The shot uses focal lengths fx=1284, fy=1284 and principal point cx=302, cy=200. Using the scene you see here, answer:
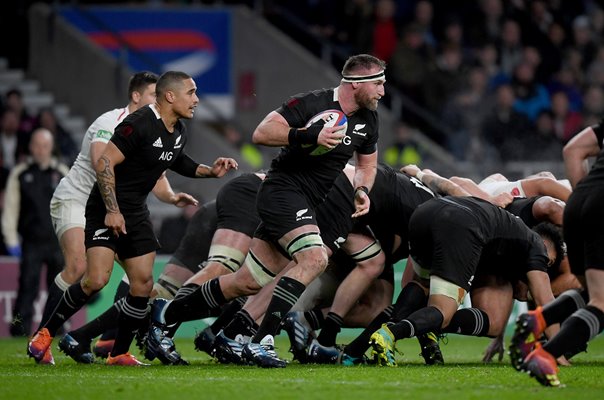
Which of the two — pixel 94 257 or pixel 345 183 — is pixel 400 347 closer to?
pixel 345 183

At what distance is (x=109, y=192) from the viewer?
30.7 ft

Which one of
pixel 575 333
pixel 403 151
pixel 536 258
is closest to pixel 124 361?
pixel 536 258

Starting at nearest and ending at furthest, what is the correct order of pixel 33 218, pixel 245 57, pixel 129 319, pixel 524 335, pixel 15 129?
pixel 524 335
pixel 129 319
pixel 33 218
pixel 15 129
pixel 245 57

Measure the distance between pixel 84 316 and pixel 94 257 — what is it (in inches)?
215

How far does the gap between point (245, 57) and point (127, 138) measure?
438 inches

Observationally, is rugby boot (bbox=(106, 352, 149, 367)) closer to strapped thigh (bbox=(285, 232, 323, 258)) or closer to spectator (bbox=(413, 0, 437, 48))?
strapped thigh (bbox=(285, 232, 323, 258))

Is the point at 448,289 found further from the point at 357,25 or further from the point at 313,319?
the point at 357,25

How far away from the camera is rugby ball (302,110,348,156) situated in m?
9.45

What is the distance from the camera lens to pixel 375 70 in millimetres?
9656

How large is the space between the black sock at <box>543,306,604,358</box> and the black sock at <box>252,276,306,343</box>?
7.42ft

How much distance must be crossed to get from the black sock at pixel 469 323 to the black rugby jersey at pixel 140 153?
2.50 m

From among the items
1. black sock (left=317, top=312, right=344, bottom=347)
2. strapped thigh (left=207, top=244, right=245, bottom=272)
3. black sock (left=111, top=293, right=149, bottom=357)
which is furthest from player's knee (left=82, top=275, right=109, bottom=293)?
black sock (left=317, top=312, right=344, bottom=347)

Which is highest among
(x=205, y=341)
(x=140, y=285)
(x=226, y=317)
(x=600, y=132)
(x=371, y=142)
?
(x=600, y=132)

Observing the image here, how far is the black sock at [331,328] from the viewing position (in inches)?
412
